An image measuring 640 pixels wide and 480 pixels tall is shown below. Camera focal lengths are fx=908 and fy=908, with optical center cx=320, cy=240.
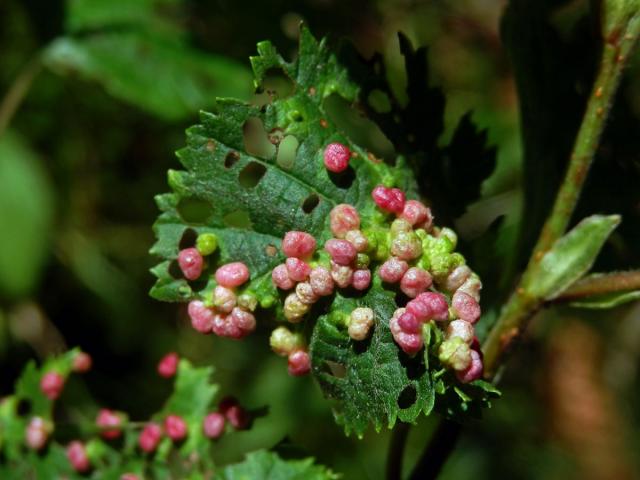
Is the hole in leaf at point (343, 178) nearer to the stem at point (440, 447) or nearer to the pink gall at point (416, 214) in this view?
the pink gall at point (416, 214)

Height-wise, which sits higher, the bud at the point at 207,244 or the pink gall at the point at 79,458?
the bud at the point at 207,244

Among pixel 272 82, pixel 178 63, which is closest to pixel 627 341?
pixel 272 82

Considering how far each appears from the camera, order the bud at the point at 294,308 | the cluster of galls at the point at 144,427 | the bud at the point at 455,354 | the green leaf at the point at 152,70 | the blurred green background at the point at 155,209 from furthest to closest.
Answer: the blurred green background at the point at 155,209 → the green leaf at the point at 152,70 → the cluster of galls at the point at 144,427 → the bud at the point at 294,308 → the bud at the point at 455,354

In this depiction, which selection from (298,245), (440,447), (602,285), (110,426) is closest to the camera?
(298,245)

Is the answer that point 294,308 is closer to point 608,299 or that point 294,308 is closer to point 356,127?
point 608,299

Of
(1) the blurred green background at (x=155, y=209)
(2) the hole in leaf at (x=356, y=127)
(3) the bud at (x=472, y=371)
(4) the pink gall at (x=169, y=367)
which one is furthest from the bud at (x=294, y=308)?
(2) the hole in leaf at (x=356, y=127)

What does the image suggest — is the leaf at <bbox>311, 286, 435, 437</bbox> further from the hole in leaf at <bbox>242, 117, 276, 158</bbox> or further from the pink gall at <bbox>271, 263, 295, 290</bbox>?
the hole in leaf at <bbox>242, 117, 276, 158</bbox>

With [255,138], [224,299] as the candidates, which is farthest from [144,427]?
[255,138]

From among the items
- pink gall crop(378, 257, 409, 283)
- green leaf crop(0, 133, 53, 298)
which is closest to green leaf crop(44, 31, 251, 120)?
green leaf crop(0, 133, 53, 298)

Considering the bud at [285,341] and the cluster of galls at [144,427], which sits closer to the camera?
the bud at [285,341]
